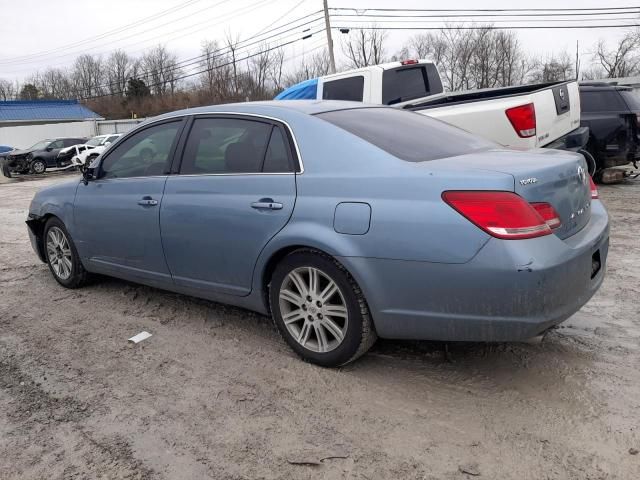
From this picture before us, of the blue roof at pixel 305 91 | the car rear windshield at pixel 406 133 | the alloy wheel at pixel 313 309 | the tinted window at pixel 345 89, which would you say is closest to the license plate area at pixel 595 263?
the car rear windshield at pixel 406 133

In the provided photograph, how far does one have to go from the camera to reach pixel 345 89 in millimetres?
8844

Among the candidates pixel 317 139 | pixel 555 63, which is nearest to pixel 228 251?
pixel 317 139

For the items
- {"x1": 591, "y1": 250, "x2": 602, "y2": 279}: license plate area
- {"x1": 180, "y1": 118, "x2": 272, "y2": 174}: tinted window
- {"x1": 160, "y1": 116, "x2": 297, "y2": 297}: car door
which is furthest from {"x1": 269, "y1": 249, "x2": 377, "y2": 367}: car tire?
{"x1": 591, "y1": 250, "x2": 602, "y2": 279}: license plate area

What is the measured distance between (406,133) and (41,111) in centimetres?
5998

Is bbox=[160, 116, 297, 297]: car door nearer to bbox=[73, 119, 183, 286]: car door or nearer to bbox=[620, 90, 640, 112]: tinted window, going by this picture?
bbox=[73, 119, 183, 286]: car door

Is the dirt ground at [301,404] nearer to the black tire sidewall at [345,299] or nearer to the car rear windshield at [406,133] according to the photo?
the black tire sidewall at [345,299]

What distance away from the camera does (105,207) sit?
14.6 feet

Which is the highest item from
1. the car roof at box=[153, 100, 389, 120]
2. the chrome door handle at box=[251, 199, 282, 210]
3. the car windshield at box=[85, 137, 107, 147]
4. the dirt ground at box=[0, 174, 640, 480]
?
the car windshield at box=[85, 137, 107, 147]

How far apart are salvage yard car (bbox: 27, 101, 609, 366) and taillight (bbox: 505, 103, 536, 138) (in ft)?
8.06

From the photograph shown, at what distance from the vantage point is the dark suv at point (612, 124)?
959 centimetres

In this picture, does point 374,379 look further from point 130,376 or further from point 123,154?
point 123,154

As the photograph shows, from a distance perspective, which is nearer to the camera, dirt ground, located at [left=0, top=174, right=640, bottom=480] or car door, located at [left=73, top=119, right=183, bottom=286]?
dirt ground, located at [left=0, top=174, right=640, bottom=480]

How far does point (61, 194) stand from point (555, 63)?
6529cm

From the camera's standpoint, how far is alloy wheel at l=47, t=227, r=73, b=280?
5.10 meters
